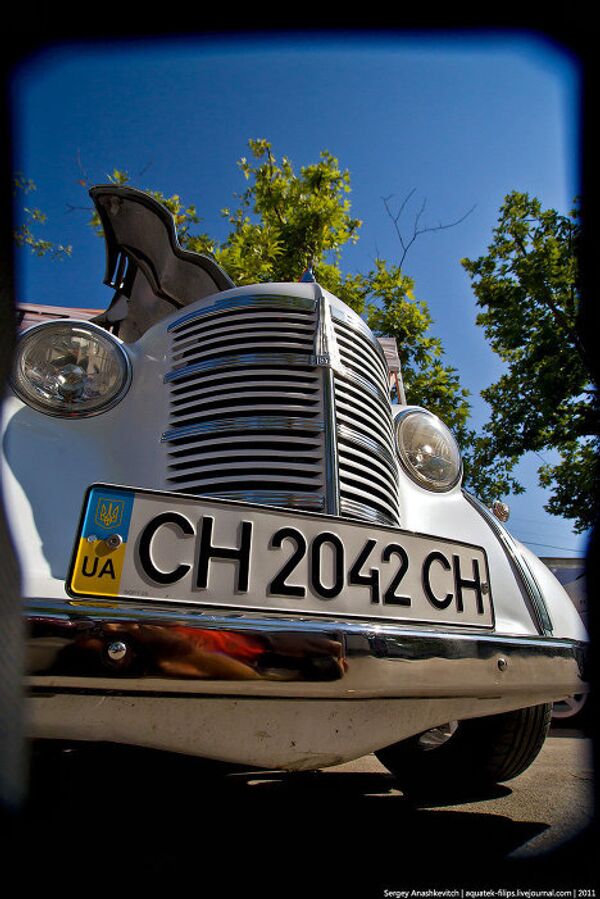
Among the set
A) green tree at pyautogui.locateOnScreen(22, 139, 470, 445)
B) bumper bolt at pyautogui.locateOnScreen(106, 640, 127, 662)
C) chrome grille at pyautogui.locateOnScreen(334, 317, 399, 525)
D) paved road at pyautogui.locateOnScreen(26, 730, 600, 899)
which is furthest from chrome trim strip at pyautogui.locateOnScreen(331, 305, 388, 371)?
green tree at pyautogui.locateOnScreen(22, 139, 470, 445)

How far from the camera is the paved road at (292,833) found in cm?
131

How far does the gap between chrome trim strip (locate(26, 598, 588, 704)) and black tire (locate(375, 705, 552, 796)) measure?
33.3 inches

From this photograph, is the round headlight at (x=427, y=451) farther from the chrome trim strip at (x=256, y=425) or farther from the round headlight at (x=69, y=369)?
the round headlight at (x=69, y=369)

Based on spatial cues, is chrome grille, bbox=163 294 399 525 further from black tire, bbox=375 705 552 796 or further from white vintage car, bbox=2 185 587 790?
black tire, bbox=375 705 552 796

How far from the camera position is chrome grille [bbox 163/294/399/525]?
181 centimetres

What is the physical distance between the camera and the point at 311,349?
2100 millimetres

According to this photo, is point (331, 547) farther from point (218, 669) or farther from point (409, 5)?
point (409, 5)

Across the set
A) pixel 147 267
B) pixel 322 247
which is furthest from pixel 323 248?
pixel 147 267

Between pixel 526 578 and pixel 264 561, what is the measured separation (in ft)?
3.60

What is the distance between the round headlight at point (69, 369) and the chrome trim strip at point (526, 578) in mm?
1478

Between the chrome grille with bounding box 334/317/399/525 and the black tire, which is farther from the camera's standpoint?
the black tire

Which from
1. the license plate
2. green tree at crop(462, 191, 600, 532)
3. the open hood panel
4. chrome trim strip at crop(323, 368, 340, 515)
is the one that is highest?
green tree at crop(462, 191, 600, 532)

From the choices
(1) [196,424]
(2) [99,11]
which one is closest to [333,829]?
(1) [196,424]

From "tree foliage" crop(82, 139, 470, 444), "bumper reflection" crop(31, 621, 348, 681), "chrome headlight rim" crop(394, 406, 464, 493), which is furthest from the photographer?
"tree foliage" crop(82, 139, 470, 444)
